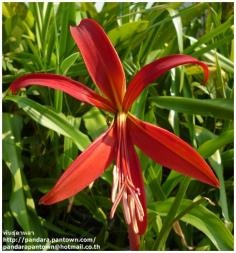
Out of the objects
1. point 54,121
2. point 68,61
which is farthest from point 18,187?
point 68,61

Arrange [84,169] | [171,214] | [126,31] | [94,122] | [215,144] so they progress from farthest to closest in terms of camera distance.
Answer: [126,31] < [94,122] < [215,144] < [171,214] < [84,169]

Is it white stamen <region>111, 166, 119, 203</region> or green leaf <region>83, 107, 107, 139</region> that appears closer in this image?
white stamen <region>111, 166, 119, 203</region>

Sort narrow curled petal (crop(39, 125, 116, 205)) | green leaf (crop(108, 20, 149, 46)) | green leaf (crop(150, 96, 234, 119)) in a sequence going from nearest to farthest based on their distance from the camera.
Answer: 1. narrow curled petal (crop(39, 125, 116, 205))
2. green leaf (crop(150, 96, 234, 119))
3. green leaf (crop(108, 20, 149, 46))

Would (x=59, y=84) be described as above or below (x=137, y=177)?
above

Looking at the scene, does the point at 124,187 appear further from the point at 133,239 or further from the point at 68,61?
the point at 68,61

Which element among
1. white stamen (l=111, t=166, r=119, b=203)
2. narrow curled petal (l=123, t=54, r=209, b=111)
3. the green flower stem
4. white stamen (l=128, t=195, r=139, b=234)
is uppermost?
narrow curled petal (l=123, t=54, r=209, b=111)

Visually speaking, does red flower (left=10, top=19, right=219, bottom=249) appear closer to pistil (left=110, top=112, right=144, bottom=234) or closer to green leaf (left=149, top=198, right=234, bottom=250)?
pistil (left=110, top=112, right=144, bottom=234)

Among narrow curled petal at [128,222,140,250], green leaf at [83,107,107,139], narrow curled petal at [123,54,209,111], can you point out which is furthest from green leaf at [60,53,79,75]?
narrow curled petal at [128,222,140,250]
